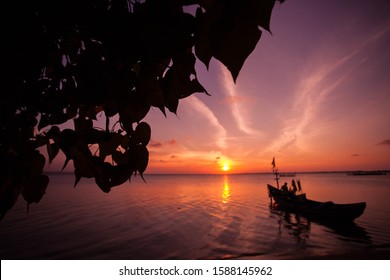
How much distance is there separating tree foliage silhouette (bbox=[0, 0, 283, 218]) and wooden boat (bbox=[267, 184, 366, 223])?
80.0 ft

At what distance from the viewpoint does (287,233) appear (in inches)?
747

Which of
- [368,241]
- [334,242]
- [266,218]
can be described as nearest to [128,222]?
[266,218]

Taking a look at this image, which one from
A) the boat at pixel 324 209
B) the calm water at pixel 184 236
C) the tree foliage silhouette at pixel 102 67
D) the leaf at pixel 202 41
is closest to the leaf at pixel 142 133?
the tree foliage silhouette at pixel 102 67

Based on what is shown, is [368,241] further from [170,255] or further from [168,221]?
[168,221]

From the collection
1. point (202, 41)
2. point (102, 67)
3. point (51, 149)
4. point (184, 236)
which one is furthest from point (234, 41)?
point (184, 236)

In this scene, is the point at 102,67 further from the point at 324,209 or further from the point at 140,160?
the point at 324,209

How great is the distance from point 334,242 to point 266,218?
8.78m

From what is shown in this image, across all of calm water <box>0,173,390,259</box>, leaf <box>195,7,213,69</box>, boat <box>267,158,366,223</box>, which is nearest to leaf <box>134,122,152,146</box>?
leaf <box>195,7,213,69</box>

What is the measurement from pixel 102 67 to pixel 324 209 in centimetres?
2480

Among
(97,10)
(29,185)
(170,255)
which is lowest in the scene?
(170,255)

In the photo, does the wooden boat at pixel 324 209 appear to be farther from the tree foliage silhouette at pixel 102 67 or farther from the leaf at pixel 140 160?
the tree foliage silhouette at pixel 102 67

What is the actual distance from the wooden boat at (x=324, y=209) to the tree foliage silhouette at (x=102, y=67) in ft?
80.0

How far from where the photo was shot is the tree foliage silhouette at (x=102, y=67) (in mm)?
405

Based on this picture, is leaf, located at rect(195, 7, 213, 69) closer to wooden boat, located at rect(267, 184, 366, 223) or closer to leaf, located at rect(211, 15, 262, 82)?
leaf, located at rect(211, 15, 262, 82)
